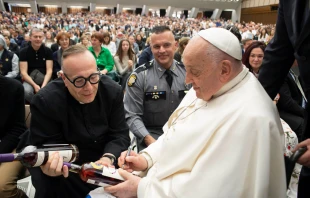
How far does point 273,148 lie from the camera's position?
3.84 feet

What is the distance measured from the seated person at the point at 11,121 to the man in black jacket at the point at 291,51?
187 centimetres

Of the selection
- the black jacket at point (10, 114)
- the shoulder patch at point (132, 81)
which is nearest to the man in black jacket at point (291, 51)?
the shoulder patch at point (132, 81)

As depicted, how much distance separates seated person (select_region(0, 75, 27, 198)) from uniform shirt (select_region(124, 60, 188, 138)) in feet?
3.09

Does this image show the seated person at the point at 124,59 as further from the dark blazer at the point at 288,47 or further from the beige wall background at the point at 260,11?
the beige wall background at the point at 260,11

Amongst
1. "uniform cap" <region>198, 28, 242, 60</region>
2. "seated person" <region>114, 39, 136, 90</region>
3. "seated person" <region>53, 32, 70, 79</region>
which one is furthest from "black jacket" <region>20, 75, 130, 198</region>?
"seated person" <region>114, 39, 136, 90</region>

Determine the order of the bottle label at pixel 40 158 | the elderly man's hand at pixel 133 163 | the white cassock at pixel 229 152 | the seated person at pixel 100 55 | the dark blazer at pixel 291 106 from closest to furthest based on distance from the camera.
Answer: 1. the white cassock at pixel 229 152
2. the bottle label at pixel 40 158
3. the elderly man's hand at pixel 133 163
4. the dark blazer at pixel 291 106
5. the seated person at pixel 100 55

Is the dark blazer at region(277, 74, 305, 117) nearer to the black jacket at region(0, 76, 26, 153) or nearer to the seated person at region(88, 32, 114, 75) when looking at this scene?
the black jacket at region(0, 76, 26, 153)

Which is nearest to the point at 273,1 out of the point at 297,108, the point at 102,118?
the point at 297,108

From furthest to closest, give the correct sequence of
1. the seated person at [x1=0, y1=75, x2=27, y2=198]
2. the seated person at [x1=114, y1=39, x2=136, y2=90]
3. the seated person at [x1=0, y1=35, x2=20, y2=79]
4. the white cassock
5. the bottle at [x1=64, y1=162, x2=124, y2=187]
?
the seated person at [x1=114, y1=39, x2=136, y2=90] → the seated person at [x1=0, y1=35, x2=20, y2=79] → the seated person at [x1=0, y1=75, x2=27, y2=198] → the bottle at [x1=64, y1=162, x2=124, y2=187] → the white cassock

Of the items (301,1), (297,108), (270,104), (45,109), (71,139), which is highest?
(301,1)

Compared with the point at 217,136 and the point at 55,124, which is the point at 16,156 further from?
the point at 217,136

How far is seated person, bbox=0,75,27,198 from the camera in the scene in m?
2.02

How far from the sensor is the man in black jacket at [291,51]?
132 centimetres

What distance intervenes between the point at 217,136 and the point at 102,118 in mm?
942
